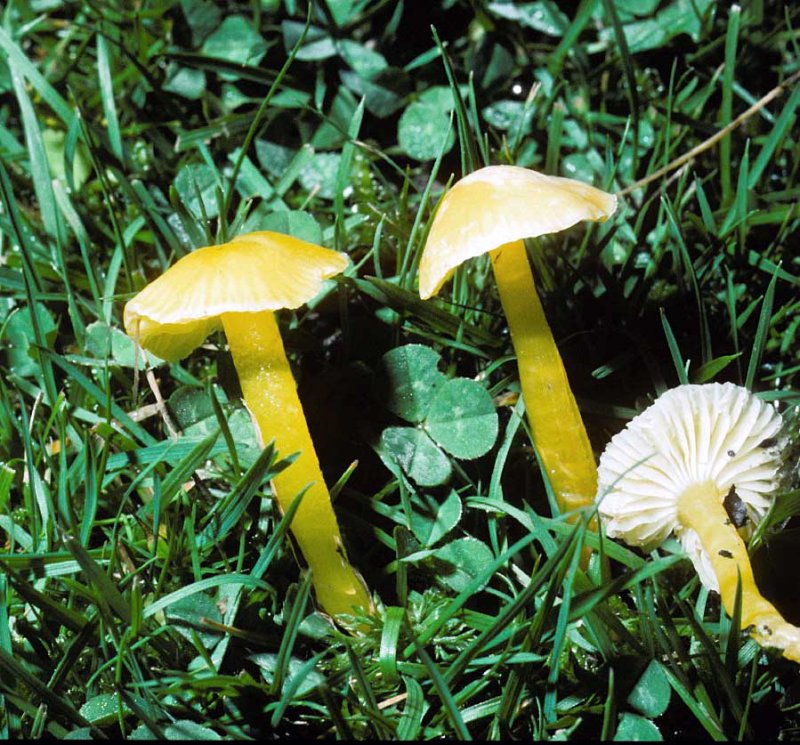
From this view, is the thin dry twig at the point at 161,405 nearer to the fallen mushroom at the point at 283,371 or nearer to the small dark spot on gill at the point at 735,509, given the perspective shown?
the fallen mushroom at the point at 283,371

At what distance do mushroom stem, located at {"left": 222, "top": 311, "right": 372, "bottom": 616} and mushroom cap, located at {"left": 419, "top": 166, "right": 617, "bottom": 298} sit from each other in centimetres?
45

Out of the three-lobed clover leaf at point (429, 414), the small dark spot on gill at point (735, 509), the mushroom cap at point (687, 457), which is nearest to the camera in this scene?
the mushroom cap at point (687, 457)

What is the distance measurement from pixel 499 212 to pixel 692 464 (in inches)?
31.8

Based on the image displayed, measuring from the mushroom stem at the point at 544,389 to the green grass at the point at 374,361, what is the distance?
0.51 ft

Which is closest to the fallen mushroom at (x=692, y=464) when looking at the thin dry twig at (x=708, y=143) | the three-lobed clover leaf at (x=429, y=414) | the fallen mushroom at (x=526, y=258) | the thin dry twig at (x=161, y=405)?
the fallen mushroom at (x=526, y=258)

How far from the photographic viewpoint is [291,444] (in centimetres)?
205

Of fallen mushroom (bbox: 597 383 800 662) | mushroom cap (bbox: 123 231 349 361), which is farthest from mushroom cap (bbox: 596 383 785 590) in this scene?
mushroom cap (bbox: 123 231 349 361)

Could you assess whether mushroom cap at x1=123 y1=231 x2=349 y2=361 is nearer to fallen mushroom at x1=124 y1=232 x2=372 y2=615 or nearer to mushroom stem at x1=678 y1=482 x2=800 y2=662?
fallen mushroom at x1=124 y1=232 x2=372 y2=615

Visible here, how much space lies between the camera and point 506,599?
206 cm

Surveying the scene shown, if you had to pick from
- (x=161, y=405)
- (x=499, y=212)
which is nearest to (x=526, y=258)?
(x=499, y=212)

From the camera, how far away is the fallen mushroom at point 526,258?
180 cm

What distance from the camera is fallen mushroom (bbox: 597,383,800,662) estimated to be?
1935 mm

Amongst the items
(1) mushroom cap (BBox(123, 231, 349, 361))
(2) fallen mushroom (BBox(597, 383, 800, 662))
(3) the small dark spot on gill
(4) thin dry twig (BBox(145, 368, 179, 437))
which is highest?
(1) mushroom cap (BBox(123, 231, 349, 361))

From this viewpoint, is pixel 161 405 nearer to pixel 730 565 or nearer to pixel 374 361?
pixel 374 361
